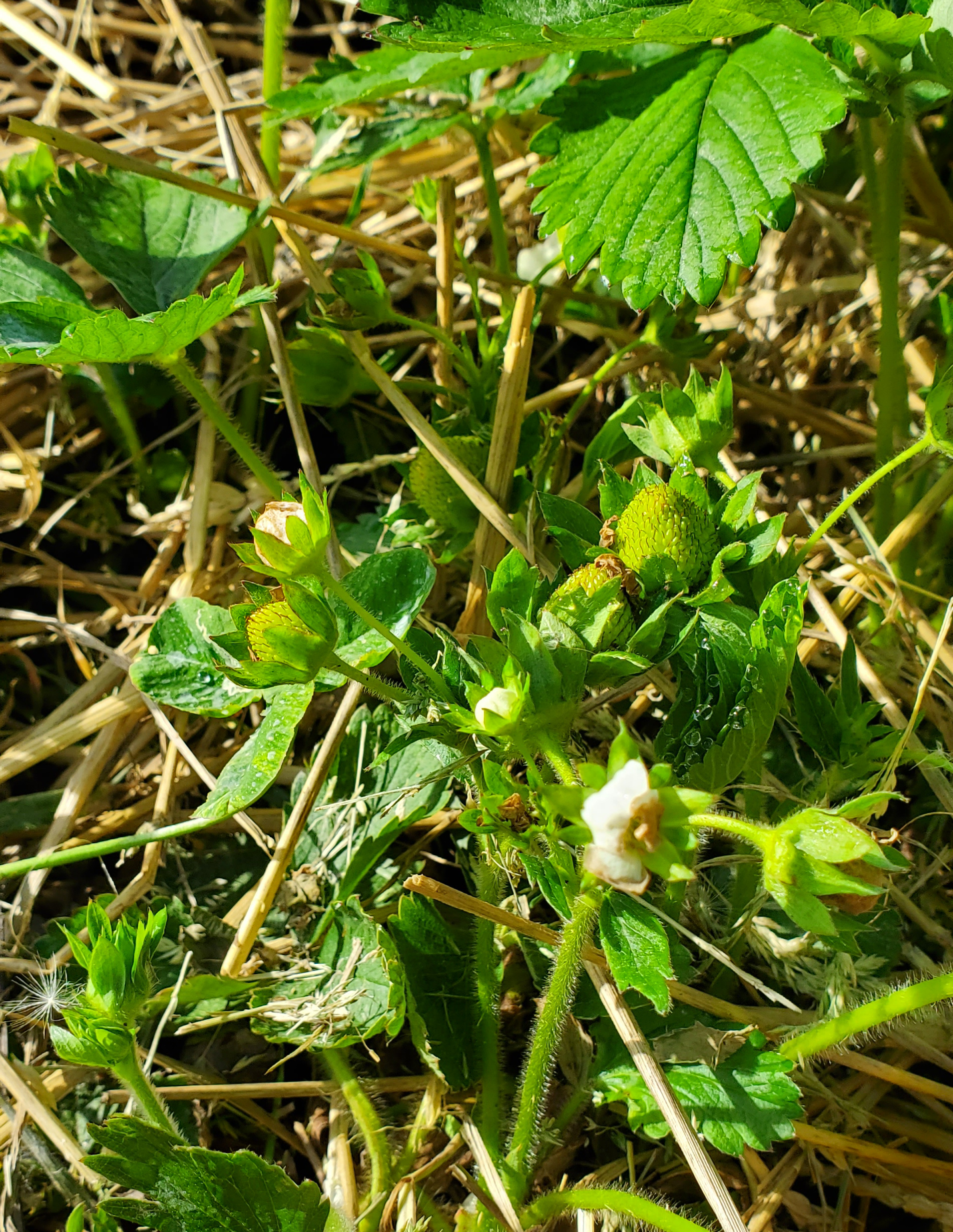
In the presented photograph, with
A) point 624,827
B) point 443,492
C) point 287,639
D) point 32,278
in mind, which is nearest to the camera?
point 624,827

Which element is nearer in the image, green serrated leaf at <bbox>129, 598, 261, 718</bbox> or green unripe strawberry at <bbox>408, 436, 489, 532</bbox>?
green serrated leaf at <bbox>129, 598, 261, 718</bbox>

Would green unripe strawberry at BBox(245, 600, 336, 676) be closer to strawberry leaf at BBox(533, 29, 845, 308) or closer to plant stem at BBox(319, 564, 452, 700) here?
plant stem at BBox(319, 564, 452, 700)

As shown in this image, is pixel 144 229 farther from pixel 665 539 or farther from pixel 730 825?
pixel 730 825

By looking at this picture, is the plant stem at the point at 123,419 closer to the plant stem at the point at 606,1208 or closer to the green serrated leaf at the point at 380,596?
the green serrated leaf at the point at 380,596

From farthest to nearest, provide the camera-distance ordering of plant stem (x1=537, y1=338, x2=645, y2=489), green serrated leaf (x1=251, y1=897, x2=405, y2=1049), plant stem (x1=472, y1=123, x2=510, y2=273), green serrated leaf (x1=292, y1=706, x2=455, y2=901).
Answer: plant stem (x1=472, y1=123, x2=510, y2=273), plant stem (x1=537, y1=338, x2=645, y2=489), green serrated leaf (x1=292, y1=706, x2=455, y2=901), green serrated leaf (x1=251, y1=897, x2=405, y2=1049)

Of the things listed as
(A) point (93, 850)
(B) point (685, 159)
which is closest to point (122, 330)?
(A) point (93, 850)

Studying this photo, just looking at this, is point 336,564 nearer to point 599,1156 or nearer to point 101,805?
point 101,805

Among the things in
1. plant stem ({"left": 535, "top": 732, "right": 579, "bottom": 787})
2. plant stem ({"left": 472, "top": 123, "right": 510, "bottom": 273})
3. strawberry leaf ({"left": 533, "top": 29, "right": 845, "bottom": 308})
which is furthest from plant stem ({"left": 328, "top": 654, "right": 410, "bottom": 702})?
plant stem ({"left": 472, "top": 123, "right": 510, "bottom": 273})
